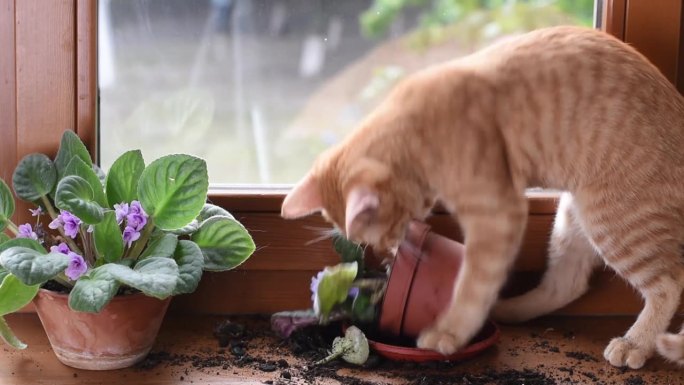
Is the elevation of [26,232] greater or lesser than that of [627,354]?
greater

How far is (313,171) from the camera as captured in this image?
147 cm

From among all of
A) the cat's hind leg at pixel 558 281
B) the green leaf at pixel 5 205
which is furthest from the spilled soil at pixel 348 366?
the green leaf at pixel 5 205

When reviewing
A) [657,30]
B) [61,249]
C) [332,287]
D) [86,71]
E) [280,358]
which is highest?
[657,30]

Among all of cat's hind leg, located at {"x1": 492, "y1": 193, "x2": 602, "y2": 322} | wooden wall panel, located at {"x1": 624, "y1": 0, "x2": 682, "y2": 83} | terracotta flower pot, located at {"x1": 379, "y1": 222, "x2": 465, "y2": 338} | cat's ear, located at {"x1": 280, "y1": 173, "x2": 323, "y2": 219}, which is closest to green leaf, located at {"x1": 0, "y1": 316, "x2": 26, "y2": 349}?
cat's ear, located at {"x1": 280, "y1": 173, "x2": 323, "y2": 219}

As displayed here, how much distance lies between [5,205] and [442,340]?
2.44 ft

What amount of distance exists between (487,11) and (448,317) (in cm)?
64

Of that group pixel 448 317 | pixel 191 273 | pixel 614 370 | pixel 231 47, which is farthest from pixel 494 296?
pixel 231 47

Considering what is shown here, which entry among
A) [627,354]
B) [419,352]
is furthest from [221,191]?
[627,354]

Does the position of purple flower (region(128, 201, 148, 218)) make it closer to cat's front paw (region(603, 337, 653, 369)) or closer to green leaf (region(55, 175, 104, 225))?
green leaf (region(55, 175, 104, 225))

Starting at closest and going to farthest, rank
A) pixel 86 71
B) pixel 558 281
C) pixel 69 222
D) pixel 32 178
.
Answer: pixel 69 222, pixel 32 178, pixel 86 71, pixel 558 281

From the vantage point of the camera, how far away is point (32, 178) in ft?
4.61

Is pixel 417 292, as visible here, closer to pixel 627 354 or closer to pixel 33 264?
pixel 627 354

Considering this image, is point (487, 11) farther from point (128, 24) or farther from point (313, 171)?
point (128, 24)

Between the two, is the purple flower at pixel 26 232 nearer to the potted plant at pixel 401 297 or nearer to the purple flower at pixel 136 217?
the purple flower at pixel 136 217
